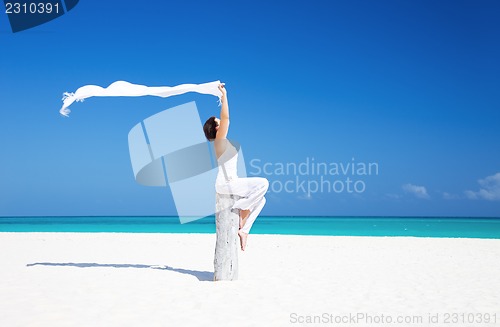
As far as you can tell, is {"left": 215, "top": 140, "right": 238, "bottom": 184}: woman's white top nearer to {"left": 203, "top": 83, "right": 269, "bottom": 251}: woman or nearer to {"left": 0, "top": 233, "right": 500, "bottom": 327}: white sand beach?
{"left": 203, "top": 83, "right": 269, "bottom": 251}: woman

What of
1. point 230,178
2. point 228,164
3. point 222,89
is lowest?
point 230,178

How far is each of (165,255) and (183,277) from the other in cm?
360

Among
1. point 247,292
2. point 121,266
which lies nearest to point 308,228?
point 121,266

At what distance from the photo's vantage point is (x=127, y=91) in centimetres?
729

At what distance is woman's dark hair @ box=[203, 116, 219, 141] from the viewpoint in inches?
248

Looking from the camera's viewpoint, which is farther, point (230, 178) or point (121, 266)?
point (121, 266)

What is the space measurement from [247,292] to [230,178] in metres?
1.53

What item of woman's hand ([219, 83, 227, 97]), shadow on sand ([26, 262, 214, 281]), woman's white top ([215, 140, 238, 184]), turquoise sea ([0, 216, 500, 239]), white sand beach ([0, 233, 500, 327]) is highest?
turquoise sea ([0, 216, 500, 239])

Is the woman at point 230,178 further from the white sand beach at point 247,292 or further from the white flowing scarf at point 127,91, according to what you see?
the white sand beach at point 247,292

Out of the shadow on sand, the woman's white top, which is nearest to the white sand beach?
the shadow on sand

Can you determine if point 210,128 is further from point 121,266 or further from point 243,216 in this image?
→ point 121,266

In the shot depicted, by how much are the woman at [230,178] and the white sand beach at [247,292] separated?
110 cm

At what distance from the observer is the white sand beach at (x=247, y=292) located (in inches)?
177

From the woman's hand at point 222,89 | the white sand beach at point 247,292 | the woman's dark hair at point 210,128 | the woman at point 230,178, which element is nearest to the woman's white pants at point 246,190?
the woman at point 230,178
